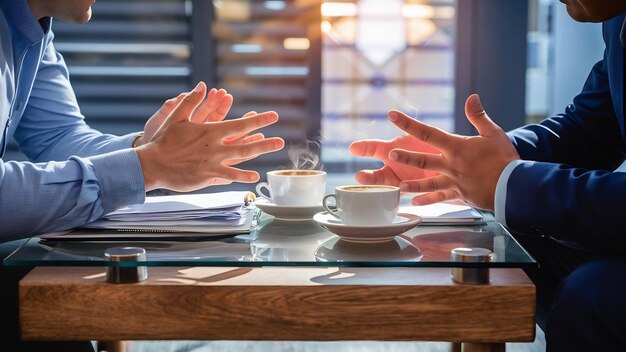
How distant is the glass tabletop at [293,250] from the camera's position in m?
0.93

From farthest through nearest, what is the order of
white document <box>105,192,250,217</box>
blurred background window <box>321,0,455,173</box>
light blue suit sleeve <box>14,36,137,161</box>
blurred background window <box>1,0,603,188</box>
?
blurred background window <box>321,0,455,173</box> < blurred background window <box>1,0,603,188</box> < light blue suit sleeve <box>14,36,137,161</box> < white document <box>105,192,250,217</box>

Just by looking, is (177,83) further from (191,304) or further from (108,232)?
(191,304)

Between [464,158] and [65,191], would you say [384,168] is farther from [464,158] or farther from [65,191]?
[65,191]

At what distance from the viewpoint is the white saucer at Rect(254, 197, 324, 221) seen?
4.09 ft

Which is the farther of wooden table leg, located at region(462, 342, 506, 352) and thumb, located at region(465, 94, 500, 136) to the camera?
thumb, located at region(465, 94, 500, 136)

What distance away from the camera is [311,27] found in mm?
2963

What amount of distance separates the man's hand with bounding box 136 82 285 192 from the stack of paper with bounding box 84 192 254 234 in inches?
1.7

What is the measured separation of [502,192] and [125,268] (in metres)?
0.56

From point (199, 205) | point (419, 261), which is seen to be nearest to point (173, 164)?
point (199, 205)

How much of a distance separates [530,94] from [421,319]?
4076mm

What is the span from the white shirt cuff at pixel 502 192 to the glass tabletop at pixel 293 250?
0.11 ft

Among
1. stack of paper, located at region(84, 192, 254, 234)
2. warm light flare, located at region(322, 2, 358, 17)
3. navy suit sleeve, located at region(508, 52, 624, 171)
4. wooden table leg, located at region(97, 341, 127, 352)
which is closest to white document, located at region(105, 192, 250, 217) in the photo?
stack of paper, located at region(84, 192, 254, 234)

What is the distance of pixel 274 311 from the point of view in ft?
3.02

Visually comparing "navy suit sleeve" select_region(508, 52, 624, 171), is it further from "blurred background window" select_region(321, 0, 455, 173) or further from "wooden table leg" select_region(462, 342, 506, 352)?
"blurred background window" select_region(321, 0, 455, 173)
